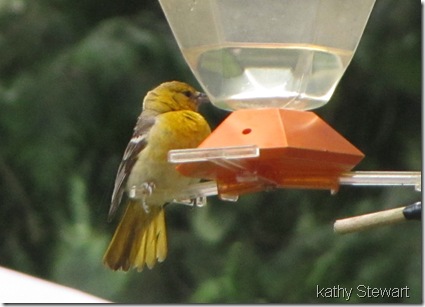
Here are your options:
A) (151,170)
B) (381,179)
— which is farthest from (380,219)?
(151,170)

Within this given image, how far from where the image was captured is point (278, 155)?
1.98 meters

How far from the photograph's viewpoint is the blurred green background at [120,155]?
15.4 ft

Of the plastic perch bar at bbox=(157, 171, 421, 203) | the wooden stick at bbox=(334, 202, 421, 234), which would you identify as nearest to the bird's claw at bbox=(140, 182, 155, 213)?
the plastic perch bar at bbox=(157, 171, 421, 203)

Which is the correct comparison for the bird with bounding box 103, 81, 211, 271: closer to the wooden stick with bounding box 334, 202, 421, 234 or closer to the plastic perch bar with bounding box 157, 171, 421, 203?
the plastic perch bar with bounding box 157, 171, 421, 203

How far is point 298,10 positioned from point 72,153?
2.65 meters

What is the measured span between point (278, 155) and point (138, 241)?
1350 millimetres

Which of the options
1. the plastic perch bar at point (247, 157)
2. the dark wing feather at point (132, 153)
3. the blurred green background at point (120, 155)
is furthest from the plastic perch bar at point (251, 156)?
the blurred green background at point (120, 155)

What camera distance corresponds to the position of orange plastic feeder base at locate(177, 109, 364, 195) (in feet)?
6.56

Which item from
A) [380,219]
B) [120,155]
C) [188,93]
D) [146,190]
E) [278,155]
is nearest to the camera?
[380,219]

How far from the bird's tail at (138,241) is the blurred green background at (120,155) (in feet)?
4.07

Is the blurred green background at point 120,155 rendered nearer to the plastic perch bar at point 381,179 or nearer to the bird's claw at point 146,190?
the bird's claw at point 146,190

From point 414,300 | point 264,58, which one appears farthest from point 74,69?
point 264,58

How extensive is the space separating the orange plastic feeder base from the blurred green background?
8.19ft

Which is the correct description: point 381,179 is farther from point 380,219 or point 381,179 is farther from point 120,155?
point 120,155
